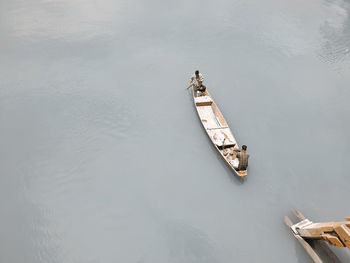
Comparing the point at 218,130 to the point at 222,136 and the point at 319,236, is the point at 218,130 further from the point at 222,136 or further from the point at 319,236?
the point at 319,236

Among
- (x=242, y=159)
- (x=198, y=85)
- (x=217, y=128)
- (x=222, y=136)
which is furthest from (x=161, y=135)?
(x=242, y=159)

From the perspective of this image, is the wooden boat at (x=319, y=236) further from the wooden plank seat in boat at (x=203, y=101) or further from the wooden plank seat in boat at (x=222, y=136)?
the wooden plank seat in boat at (x=203, y=101)

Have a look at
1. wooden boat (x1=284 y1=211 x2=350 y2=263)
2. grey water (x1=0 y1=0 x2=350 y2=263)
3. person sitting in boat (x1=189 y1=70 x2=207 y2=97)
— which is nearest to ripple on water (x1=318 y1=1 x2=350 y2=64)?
grey water (x1=0 y1=0 x2=350 y2=263)

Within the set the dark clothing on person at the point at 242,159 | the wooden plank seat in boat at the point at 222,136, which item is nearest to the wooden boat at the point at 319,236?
the dark clothing on person at the point at 242,159

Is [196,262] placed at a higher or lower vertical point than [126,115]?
lower

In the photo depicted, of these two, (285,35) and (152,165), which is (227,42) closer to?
(285,35)

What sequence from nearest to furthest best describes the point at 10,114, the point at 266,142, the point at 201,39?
the point at 266,142 → the point at 10,114 → the point at 201,39

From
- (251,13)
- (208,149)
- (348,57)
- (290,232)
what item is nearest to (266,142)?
(208,149)
